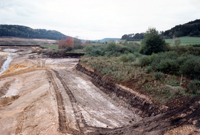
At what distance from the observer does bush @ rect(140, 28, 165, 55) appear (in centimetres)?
1956

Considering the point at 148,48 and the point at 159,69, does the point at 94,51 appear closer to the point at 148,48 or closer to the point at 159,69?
the point at 148,48

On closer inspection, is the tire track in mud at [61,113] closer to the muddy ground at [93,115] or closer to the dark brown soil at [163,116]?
the muddy ground at [93,115]

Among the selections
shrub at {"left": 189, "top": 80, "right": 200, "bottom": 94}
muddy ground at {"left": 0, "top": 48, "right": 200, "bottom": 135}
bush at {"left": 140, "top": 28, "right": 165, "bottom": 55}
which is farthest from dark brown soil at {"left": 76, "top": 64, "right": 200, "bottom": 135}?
bush at {"left": 140, "top": 28, "right": 165, "bottom": 55}

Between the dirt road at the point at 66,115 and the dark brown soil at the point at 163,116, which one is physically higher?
the dark brown soil at the point at 163,116

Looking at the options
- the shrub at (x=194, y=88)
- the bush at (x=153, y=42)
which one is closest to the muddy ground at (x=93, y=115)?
the shrub at (x=194, y=88)

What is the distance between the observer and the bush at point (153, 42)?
19.6 m

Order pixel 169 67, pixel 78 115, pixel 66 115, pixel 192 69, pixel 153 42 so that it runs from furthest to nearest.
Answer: pixel 153 42, pixel 169 67, pixel 192 69, pixel 78 115, pixel 66 115

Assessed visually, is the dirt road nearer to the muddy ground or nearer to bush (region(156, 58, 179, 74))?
the muddy ground

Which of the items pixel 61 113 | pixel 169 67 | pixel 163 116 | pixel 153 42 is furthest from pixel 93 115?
pixel 153 42

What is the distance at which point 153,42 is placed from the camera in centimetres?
1969

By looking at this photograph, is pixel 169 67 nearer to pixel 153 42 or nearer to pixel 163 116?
pixel 163 116

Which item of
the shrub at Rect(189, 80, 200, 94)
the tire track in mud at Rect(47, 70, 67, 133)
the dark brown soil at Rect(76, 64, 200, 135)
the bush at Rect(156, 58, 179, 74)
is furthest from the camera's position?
the bush at Rect(156, 58, 179, 74)

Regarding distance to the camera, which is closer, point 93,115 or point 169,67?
point 93,115

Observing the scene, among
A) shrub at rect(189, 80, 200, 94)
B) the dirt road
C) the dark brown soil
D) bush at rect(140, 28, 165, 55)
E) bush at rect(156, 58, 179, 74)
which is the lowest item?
the dirt road
